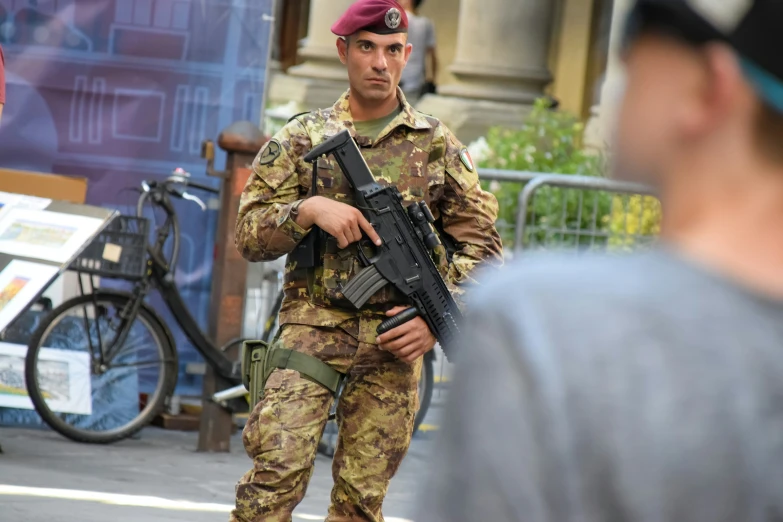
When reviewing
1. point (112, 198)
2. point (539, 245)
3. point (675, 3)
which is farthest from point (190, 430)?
point (675, 3)

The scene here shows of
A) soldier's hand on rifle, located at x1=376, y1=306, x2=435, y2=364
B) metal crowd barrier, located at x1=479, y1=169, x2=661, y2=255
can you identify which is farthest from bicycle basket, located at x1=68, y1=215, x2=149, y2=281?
soldier's hand on rifle, located at x1=376, y1=306, x2=435, y2=364

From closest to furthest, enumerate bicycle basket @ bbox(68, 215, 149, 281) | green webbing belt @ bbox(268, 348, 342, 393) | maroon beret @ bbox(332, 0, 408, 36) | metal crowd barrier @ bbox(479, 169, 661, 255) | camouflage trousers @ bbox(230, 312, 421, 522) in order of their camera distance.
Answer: camouflage trousers @ bbox(230, 312, 421, 522) < green webbing belt @ bbox(268, 348, 342, 393) < maroon beret @ bbox(332, 0, 408, 36) < bicycle basket @ bbox(68, 215, 149, 281) < metal crowd barrier @ bbox(479, 169, 661, 255)

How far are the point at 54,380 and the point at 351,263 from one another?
3091 millimetres

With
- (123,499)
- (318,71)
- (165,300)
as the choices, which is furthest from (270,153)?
(318,71)

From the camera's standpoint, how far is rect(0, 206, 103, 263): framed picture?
6.51 metres

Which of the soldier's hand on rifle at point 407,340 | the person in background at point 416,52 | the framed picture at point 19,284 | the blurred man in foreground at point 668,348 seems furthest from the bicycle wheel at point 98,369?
the blurred man in foreground at point 668,348

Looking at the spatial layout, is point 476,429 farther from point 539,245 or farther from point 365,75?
point 539,245

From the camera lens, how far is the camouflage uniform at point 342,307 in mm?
4176

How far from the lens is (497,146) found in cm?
1037

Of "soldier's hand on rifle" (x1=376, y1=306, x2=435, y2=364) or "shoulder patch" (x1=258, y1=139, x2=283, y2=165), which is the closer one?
"soldier's hand on rifle" (x1=376, y1=306, x2=435, y2=364)

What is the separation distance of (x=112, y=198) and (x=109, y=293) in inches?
25.3

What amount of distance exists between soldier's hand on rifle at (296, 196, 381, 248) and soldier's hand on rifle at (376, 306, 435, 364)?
0.29m

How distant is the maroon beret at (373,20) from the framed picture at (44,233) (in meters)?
2.45

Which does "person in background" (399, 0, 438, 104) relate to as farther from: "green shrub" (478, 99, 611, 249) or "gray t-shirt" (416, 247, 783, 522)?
"gray t-shirt" (416, 247, 783, 522)
